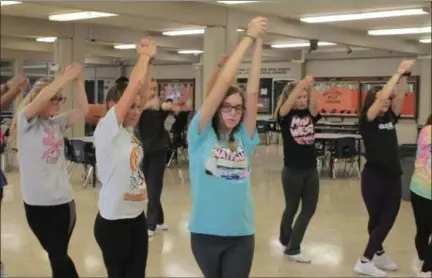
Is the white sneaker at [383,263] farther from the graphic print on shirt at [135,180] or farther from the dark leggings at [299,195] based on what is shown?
the graphic print on shirt at [135,180]

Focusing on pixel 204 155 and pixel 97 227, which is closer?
pixel 204 155

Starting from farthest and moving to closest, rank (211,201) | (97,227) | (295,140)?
Answer: 1. (295,140)
2. (97,227)
3. (211,201)

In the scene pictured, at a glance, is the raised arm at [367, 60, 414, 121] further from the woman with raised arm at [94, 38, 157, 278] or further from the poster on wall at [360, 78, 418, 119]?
the woman with raised arm at [94, 38, 157, 278]

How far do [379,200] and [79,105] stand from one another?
1.69 meters

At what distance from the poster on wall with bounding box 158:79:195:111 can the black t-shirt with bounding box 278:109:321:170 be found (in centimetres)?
98

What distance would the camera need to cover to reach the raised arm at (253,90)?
1.79 m

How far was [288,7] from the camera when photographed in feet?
20.8

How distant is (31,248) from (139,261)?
190cm

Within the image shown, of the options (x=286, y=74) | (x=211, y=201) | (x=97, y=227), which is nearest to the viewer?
(x=211, y=201)

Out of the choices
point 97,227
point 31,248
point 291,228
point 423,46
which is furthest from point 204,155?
point 423,46

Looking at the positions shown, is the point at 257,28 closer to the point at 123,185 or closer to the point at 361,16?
the point at 123,185

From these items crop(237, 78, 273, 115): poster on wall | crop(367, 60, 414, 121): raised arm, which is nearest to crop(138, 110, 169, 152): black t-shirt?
crop(237, 78, 273, 115): poster on wall

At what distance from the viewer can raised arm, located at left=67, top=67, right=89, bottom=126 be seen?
2.30m

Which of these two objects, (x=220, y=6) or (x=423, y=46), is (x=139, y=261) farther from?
(x=423, y=46)
